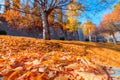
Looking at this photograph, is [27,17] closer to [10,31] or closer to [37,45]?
[10,31]

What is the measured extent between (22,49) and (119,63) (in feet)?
13.9

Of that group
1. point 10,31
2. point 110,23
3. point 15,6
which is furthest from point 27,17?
point 110,23

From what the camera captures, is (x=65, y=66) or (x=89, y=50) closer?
(x=65, y=66)

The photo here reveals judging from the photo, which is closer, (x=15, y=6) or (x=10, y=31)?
(x=15, y=6)

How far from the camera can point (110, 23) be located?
38.5m

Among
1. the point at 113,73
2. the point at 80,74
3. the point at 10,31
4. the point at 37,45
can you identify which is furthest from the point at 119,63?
the point at 10,31

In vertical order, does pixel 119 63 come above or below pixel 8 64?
below

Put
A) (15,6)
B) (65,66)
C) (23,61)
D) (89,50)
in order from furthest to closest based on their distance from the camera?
(15,6) < (89,50) < (23,61) < (65,66)

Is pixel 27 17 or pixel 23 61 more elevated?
pixel 27 17

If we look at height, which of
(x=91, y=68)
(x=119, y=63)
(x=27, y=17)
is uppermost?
(x=27, y=17)

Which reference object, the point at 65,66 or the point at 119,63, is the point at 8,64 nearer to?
the point at 65,66

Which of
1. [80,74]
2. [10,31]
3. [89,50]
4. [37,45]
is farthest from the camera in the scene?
[10,31]

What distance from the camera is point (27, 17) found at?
21688mm

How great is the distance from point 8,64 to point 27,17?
1726 cm
